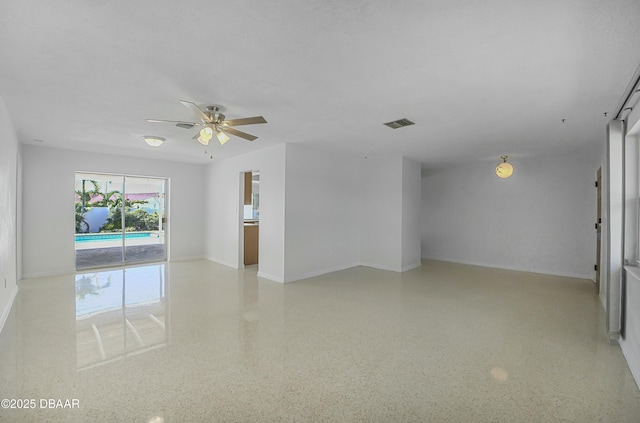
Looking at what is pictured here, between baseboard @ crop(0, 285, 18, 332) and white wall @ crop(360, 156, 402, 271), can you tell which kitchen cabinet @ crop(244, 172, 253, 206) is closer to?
white wall @ crop(360, 156, 402, 271)

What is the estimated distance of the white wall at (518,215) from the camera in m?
5.89

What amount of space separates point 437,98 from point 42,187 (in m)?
6.92

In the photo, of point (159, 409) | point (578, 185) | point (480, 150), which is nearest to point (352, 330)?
point (159, 409)

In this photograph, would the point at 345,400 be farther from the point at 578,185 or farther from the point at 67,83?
the point at 578,185

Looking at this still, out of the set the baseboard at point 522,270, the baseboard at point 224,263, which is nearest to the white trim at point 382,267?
the baseboard at point 522,270

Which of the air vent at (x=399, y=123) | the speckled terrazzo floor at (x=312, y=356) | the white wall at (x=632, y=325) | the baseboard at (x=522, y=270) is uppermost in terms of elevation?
the air vent at (x=399, y=123)

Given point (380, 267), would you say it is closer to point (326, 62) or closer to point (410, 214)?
point (410, 214)

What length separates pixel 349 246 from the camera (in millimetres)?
6605

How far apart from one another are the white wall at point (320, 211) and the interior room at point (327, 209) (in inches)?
1.8

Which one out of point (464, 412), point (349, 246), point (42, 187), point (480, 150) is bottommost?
point (464, 412)

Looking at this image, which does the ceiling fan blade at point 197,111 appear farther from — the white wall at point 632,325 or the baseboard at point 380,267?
the baseboard at point 380,267

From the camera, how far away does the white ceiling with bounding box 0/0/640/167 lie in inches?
68.7

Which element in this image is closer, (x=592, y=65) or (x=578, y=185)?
(x=592, y=65)

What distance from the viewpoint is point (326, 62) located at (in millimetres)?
2316
